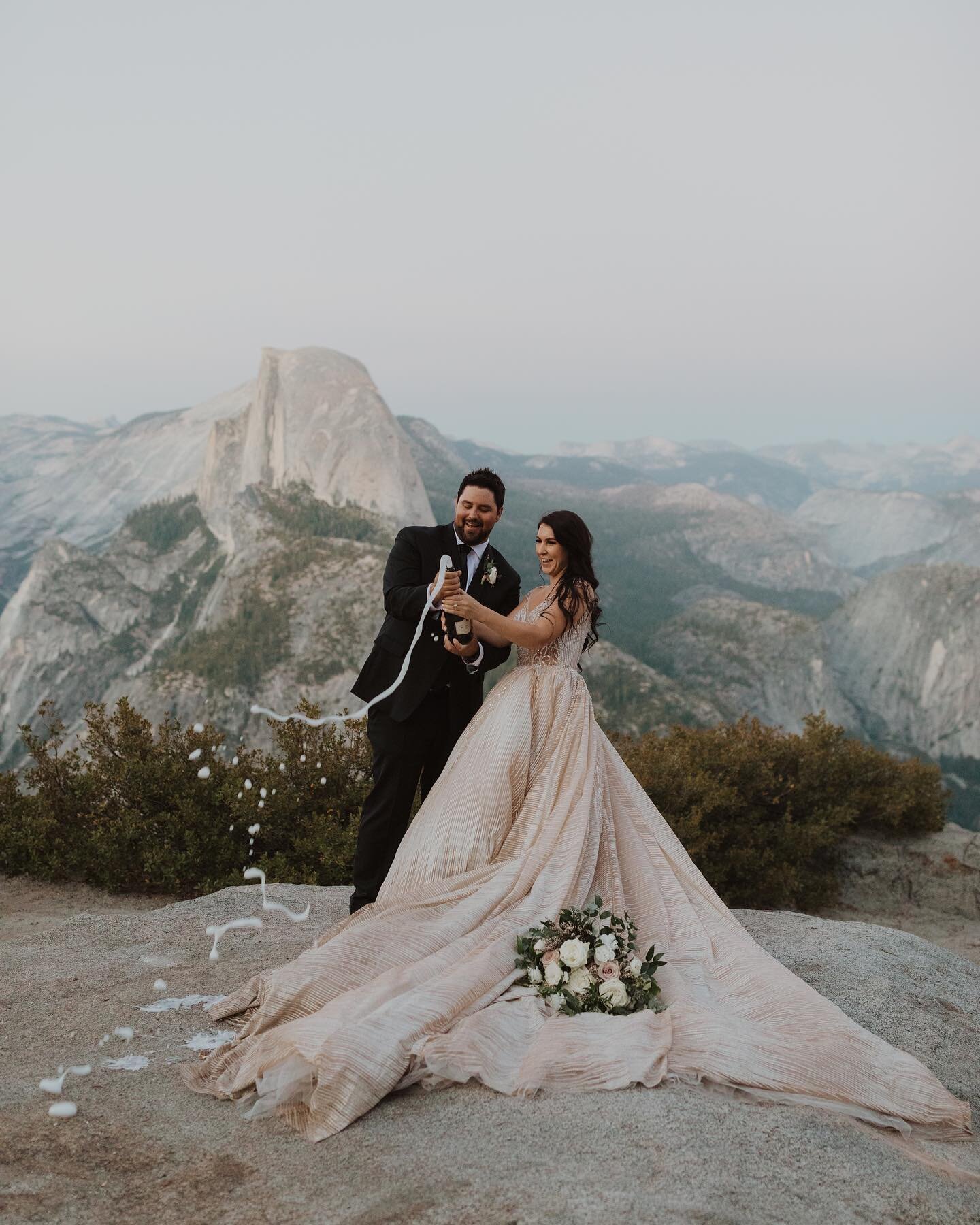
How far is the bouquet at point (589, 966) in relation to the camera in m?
4.36

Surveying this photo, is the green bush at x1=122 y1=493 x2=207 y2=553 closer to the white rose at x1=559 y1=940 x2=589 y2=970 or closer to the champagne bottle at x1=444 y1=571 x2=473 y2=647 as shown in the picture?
the champagne bottle at x1=444 y1=571 x2=473 y2=647

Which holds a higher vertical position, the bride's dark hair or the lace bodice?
the bride's dark hair

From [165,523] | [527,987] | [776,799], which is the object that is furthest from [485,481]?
[165,523]

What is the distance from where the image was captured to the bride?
384cm

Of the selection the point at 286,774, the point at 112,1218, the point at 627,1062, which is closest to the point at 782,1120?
the point at 627,1062

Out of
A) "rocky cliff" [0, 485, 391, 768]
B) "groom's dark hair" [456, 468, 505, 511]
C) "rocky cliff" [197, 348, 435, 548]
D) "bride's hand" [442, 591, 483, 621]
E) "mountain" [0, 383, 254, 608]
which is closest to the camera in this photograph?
"bride's hand" [442, 591, 483, 621]

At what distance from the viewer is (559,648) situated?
220 inches

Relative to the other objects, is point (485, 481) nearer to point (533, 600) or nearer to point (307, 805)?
point (533, 600)

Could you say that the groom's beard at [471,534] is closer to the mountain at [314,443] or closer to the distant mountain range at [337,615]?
the distant mountain range at [337,615]

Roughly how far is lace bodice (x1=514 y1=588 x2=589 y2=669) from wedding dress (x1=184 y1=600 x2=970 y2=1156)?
0.01 meters

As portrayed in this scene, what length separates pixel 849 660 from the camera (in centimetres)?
11806

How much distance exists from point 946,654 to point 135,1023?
4570 inches

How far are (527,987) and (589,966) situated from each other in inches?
11.5

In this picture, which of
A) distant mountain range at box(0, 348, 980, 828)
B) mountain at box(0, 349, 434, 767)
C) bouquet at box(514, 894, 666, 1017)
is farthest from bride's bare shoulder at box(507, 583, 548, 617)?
mountain at box(0, 349, 434, 767)
